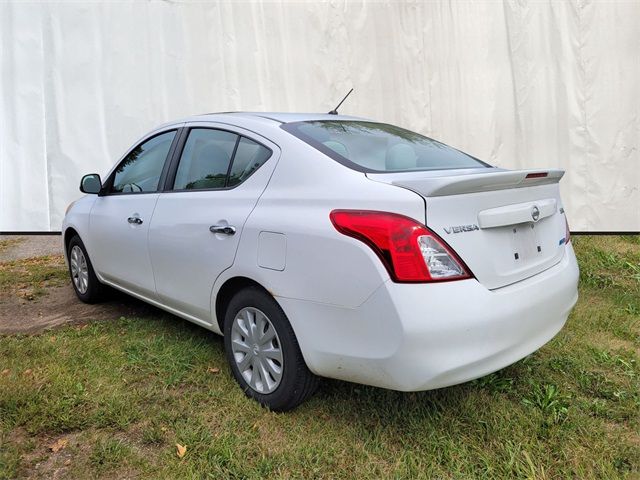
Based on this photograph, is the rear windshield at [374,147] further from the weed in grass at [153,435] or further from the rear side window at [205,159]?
the weed in grass at [153,435]

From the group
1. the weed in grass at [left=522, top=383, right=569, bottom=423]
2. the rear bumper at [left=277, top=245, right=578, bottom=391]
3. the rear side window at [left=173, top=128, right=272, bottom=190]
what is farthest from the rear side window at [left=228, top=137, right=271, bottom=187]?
the weed in grass at [left=522, top=383, right=569, bottom=423]

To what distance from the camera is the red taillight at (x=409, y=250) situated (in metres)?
1.94

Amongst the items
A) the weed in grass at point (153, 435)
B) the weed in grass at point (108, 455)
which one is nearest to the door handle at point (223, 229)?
the weed in grass at point (153, 435)

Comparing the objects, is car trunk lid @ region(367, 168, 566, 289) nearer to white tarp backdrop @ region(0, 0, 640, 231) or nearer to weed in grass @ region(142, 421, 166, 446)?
weed in grass @ region(142, 421, 166, 446)

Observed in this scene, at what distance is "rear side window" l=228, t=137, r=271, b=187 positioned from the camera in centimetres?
266

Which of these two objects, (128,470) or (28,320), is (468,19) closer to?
(28,320)

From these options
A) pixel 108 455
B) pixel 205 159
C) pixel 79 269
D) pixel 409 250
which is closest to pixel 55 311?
pixel 79 269

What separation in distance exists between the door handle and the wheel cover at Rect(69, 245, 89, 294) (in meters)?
2.12

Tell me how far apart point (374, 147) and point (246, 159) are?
0.69 metres

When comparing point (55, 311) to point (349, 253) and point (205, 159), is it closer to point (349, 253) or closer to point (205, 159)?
point (205, 159)

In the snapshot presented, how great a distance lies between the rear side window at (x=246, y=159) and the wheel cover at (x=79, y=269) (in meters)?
2.20

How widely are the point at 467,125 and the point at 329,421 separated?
5.07 metres

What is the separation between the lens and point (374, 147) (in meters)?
2.75

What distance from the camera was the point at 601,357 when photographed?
10.2 ft
